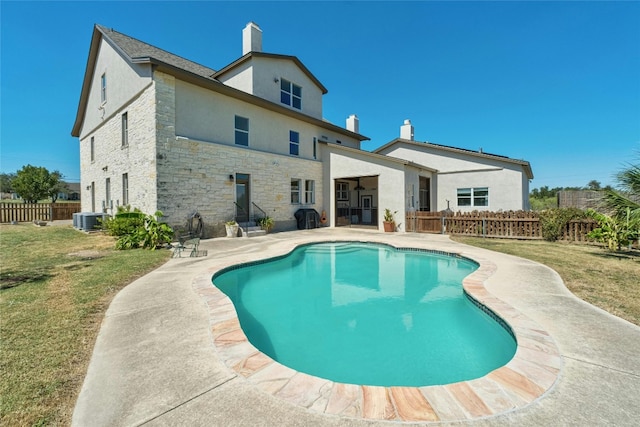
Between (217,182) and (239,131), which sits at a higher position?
(239,131)

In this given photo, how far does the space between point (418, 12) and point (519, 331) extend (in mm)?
15233

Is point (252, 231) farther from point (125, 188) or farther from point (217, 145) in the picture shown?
point (125, 188)

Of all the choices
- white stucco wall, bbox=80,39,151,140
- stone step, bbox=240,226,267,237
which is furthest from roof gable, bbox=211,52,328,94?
stone step, bbox=240,226,267,237

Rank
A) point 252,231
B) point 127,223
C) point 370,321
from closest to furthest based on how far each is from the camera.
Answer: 1. point 370,321
2. point 127,223
3. point 252,231

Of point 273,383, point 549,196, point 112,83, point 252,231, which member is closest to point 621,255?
point 273,383

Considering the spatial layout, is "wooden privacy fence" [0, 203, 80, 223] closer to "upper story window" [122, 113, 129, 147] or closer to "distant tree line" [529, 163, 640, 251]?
"upper story window" [122, 113, 129, 147]

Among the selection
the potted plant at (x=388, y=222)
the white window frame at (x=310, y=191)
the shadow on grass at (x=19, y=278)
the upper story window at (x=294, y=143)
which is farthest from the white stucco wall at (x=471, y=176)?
the shadow on grass at (x=19, y=278)

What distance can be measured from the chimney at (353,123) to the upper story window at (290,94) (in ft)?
20.4

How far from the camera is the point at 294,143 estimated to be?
16938mm

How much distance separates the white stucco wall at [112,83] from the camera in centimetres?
1177

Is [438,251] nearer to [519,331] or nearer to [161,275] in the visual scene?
[519,331]

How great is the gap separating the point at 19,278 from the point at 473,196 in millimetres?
22396

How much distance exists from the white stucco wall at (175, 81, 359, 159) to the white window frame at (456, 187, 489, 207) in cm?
1179

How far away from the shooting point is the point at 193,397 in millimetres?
2154
